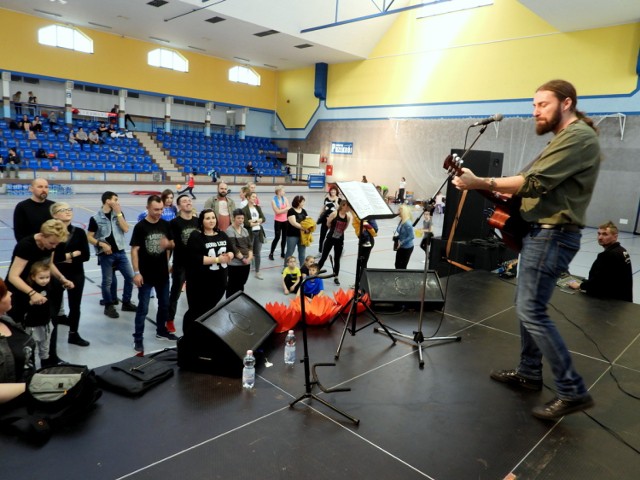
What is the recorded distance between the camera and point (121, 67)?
22734 mm

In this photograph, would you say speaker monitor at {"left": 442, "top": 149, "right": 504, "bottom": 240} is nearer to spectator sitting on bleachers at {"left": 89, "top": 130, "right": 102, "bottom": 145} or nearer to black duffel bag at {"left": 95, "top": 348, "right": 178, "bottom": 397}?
black duffel bag at {"left": 95, "top": 348, "right": 178, "bottom": 397}

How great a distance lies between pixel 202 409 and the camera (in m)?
2.77

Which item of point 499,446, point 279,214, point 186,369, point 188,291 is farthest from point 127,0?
point 499,446

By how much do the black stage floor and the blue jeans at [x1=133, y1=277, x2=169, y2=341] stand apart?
1569 mm

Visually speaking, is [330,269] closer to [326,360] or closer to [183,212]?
[183,212]

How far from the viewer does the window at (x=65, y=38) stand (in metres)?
20.3

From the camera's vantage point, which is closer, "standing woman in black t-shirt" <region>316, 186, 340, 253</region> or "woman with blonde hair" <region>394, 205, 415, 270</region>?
"woman with blonde hair" <region>394, 205, 415, 270</region>

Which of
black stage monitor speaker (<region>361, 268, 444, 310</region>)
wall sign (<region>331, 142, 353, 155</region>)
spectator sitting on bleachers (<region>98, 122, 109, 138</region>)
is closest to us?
black stage monitor speaker (<region>361, 268, 444, 310</region>)

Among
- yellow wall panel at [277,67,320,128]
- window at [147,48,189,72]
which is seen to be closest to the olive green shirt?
window at [147,48,189,72]

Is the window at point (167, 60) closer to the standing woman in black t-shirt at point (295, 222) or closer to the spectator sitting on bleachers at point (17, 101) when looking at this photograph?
the spectator sitting on bleachers at point (17, 101)

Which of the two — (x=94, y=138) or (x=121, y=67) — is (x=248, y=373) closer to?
(x=94, y=138)

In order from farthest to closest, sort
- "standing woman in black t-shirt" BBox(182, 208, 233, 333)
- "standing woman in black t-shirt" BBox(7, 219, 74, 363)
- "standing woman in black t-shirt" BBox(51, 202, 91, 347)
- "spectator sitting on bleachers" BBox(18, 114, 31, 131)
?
"spectator sitting on bleachers" BBox(18, 114, 31, 131) < "standing woman in black t-shirt" BBox(182, 208, 233, 333) < "standing woman in black t-shirt" BBox(51, 202, 91, 347) < "standing woman in black t-shirt" BBox(7, 219, 74, 363)

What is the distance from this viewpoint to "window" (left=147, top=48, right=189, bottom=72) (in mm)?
23734

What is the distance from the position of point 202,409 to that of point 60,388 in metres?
0.84
